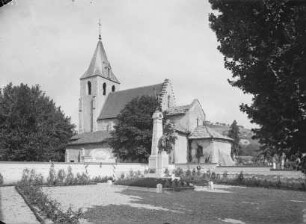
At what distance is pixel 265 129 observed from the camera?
9.04 meters

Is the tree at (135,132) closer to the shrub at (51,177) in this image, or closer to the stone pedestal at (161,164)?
the stone pedestal at (161,164)

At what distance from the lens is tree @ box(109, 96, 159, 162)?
3881cm

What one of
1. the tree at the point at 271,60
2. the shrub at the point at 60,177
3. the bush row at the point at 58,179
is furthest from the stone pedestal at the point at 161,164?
the tree at the point at 271,60

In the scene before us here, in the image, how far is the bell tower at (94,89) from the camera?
5558 centimetres

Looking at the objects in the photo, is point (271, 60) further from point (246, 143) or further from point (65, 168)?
point (246, 143)

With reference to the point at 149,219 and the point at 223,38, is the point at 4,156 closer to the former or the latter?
the point at 149,219

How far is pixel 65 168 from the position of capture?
27.6 meters

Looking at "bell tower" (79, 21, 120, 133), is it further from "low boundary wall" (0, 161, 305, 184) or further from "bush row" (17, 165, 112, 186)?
"bush row" (17, 165, 112, 186)

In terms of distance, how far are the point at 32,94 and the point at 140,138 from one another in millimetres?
14422

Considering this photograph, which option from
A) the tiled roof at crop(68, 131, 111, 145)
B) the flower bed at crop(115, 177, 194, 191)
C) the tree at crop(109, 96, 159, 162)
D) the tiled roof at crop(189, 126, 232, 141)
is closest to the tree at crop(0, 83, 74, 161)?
the tiled roof at crop(68, 131, 111, 145)

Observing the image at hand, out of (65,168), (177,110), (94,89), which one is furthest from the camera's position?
(94,89)

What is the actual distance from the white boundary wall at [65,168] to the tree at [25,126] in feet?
34.3

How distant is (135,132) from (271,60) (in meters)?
30.9

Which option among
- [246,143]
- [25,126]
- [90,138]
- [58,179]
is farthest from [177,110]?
[246,143]
